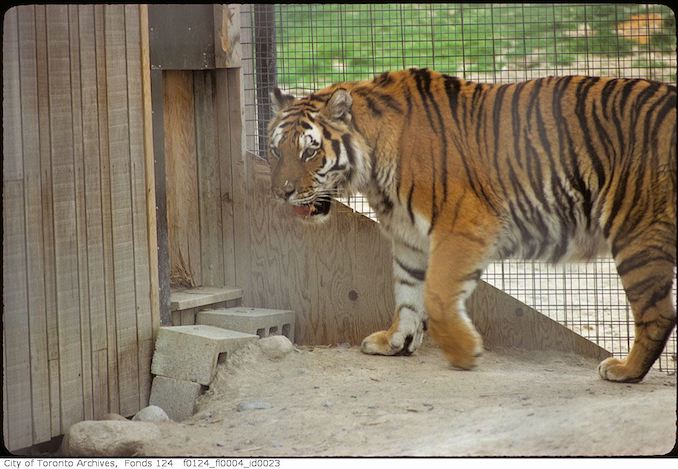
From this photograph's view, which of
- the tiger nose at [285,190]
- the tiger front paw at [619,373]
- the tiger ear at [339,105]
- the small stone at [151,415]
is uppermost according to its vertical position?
the tiger ear at [339,105]

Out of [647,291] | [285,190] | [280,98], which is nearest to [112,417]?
[285,190]

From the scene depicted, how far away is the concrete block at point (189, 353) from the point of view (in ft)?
15.7

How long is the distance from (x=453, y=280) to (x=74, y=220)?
1613mm

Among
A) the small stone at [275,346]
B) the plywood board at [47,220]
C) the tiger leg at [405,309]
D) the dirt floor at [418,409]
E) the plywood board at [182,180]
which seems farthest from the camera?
the plywood board at [182,180]

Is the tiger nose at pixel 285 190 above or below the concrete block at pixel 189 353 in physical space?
above

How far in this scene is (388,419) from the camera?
4.19 m

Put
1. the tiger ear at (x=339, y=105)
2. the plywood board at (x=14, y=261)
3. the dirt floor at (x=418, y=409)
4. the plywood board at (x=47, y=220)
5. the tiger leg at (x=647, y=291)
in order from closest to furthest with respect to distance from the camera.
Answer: the dirt floor at (x=418, y=409) → the plywood board at (x=14, y=261) → the plywood board at (x=47, y=220) → the tiger leg at (x=647, y=291) → the tiger ear at (x=339, y=105)

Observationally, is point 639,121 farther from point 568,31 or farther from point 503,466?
point 503,466

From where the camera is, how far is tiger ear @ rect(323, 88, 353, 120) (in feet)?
15.9

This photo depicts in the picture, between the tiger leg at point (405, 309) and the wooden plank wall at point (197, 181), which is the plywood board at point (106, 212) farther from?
the tiger leg at point (405, 309)

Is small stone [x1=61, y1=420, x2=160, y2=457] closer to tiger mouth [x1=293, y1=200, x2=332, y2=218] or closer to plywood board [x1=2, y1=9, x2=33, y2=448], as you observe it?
plywood board [x1=2, y1=9, x2=33, y2=448]

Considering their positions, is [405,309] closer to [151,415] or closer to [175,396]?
[175,396]

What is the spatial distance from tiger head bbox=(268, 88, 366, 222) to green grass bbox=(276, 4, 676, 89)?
49cm

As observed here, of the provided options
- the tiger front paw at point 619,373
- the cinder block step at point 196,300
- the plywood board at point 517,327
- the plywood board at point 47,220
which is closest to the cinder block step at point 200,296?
the cinder block step at point 196,300
